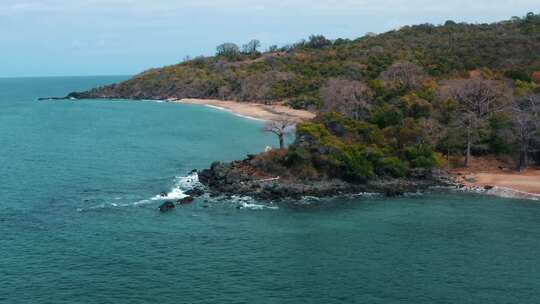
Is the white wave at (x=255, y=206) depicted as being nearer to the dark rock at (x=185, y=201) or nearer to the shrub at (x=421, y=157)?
the dark rock at (x=185, y=201)

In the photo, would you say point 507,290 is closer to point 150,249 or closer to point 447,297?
point 447,297

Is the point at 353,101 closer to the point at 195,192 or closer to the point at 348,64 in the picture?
the point at 195,192

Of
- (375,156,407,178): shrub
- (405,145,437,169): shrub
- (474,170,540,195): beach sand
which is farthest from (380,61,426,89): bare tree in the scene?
(375,156,407,178): shrub

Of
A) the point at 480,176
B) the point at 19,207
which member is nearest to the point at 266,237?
the point at 19,207

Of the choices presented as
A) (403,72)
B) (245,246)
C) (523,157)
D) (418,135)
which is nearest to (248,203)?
(245,246)

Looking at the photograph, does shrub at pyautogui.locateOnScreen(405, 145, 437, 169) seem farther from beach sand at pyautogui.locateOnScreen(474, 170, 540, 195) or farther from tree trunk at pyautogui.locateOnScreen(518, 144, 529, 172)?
tree trunk at pyautogui.locateOnScreen(518, 144, 529, 172)
